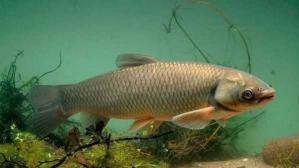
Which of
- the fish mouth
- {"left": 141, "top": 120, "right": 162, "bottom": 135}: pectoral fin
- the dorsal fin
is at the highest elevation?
the dorsal fin

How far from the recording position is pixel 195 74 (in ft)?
16.2

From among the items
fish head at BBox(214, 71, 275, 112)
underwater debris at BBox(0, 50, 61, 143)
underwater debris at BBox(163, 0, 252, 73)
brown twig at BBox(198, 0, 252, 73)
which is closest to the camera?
fish head at BBox(214, 71, 275, 112)

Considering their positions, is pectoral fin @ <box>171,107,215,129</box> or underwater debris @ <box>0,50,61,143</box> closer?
pectoral fin @ <box>171,107,215,129</box>

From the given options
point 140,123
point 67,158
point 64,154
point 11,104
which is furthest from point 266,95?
point 11,104

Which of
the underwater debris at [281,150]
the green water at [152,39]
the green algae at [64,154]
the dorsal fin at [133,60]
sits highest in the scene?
the green water at [152,39]

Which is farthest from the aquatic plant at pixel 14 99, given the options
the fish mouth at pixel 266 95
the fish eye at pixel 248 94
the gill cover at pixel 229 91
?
the fish mouth at pixel 266 95

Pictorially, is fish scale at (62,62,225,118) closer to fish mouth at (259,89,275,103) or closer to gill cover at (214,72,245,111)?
gill cover at (214,72,245,111)

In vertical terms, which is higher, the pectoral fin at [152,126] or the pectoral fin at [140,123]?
the pectoral fin at [140,123]

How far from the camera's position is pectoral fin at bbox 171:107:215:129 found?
456cm

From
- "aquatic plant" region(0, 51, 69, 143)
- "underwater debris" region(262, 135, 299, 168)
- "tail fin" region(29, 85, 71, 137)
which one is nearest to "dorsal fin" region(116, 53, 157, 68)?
"tail fin" region(29, 85, 71, 137)

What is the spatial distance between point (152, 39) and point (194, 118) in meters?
6.62

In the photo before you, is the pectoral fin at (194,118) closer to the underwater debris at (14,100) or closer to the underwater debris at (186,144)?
the underwater debris at (186,144)

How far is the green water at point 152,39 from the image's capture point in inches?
429

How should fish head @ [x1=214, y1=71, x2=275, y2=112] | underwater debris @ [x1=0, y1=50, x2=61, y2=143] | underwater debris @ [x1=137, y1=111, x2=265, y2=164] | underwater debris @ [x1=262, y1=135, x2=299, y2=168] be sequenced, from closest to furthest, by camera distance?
fish head @ [x1=214, y1=71, x2=275, y2=112] < underwater debris @ [x1=262, y1=135, x2=299, y2=168] < underwater debris @ [x1=137, y1=111, x2=265, y2=164] < underwater debris @ [x1=0, y1=50, x2=61, y2=143]
